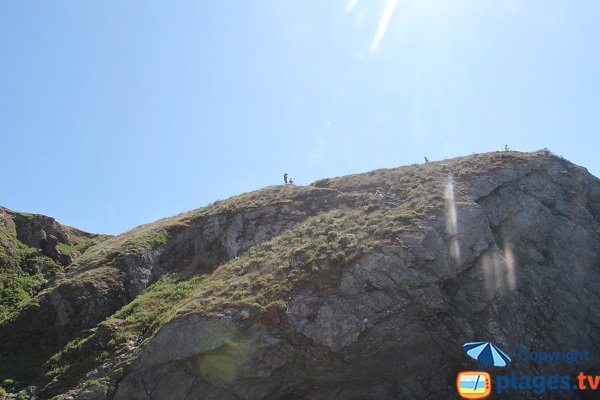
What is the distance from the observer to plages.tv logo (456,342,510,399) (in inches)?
501

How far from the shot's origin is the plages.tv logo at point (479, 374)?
12.7 m

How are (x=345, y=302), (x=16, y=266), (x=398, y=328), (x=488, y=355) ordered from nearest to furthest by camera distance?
(x=488, y=355), (x=398, y=328), (x=345, y=302), (x=16, y=266)

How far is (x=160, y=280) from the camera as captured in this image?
91.0 feet

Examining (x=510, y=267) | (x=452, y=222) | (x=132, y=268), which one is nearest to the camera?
(x=510, y=267)

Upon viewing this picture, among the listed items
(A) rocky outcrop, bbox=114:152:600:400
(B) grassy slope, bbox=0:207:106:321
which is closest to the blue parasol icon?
(A) rocky outcrop, bbox=114:152:600:400

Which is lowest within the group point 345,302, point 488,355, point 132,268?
point 488,355

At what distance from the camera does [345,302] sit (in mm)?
18469

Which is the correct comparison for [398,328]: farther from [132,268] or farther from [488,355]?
[132,268]

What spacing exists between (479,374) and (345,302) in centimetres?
599

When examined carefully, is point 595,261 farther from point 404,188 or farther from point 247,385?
point 247,385

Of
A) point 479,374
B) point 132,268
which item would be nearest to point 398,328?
point 479,374

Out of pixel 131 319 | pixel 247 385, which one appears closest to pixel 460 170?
pixel 247 385

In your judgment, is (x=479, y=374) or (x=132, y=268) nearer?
(x=479, y=374)

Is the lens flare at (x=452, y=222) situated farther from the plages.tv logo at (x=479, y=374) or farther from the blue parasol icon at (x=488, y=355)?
the blue parasol icon at (x=488, y=355)
